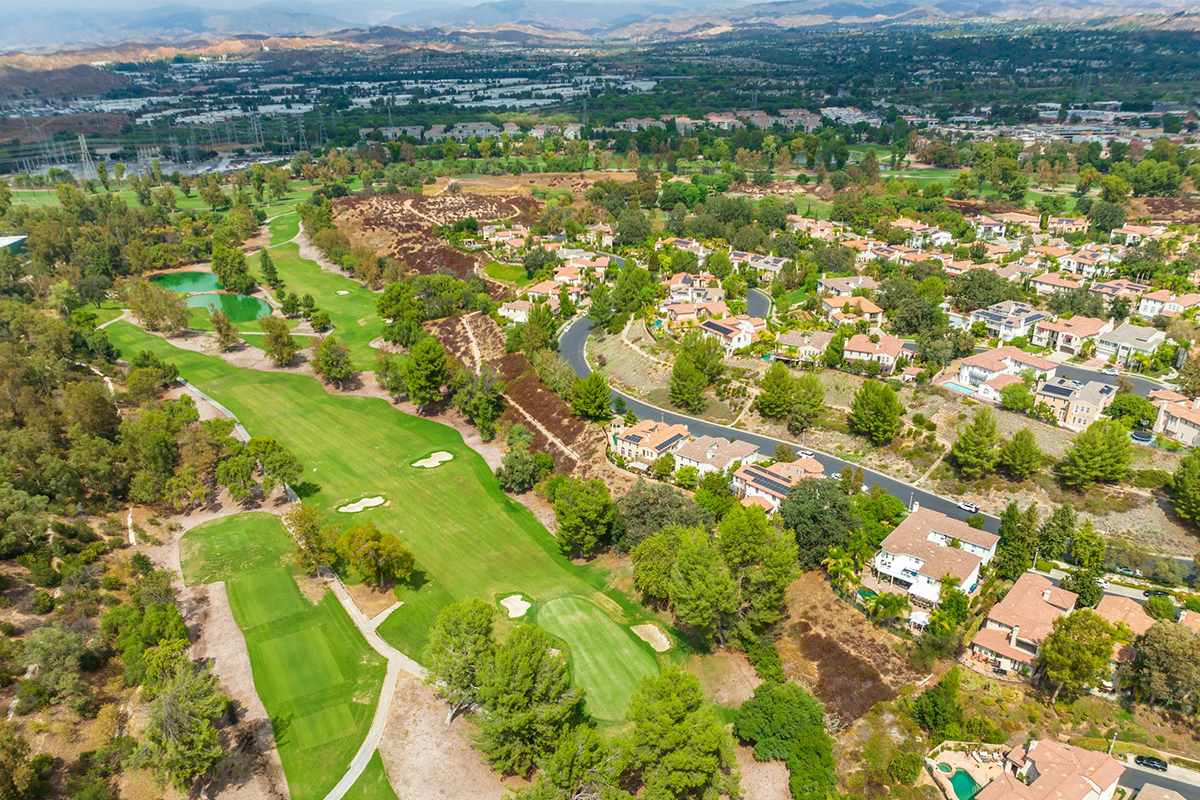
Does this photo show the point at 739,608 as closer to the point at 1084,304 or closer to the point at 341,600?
the point at 341,600

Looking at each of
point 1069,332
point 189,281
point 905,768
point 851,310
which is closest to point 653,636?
point 905,768

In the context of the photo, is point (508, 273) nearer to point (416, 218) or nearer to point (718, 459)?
point (416, 218)

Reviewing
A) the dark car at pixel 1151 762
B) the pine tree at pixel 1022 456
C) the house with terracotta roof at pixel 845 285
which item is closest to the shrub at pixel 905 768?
the dark car at pixel 1151 762

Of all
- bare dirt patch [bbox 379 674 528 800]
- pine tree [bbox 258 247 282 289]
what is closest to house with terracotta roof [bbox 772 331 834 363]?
bare dirt patch [bbox 379 674 528 800]

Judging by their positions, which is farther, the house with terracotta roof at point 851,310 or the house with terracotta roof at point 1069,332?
the house with terracotta roof at point 851,310

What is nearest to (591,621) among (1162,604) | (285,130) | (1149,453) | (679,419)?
(679,419)

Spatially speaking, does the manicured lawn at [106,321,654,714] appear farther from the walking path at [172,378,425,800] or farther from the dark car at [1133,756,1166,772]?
the dark car at [1133,756,1166,772]

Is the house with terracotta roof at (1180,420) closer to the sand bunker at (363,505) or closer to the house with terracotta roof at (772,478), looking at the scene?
the house with terracotta roof at (772,478)
